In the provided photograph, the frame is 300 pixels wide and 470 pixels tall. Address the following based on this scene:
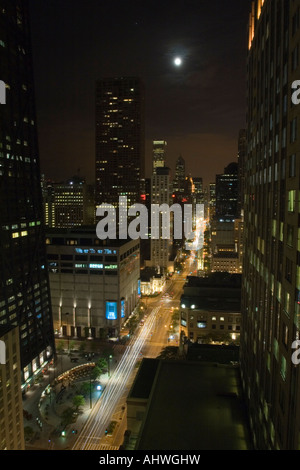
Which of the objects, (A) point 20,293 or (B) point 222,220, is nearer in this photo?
(A) point 20,293

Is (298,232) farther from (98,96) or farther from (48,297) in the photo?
(98,96)

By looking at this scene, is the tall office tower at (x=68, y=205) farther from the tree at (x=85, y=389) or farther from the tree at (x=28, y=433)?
the tree at (x=28, y=433)

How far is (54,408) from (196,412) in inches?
791

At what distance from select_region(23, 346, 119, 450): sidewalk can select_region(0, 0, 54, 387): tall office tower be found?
199 centimetres

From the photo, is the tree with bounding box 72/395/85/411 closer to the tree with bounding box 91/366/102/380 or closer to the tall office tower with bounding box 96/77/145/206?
the tree with bounding box 91/366/102/380

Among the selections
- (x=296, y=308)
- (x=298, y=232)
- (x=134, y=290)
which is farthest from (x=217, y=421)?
(x=134, y=290)

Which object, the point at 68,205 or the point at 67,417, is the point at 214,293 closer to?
the point at 67,417

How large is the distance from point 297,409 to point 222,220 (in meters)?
114

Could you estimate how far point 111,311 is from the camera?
178ft

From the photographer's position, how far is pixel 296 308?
1230 cm

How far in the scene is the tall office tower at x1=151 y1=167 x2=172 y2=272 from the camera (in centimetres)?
10131

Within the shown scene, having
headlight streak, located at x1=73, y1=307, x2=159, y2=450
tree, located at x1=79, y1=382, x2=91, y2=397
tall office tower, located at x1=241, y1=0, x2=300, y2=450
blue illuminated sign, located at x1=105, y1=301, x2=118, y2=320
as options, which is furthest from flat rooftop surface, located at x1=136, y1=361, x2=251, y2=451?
blue illuminated sign, located at x1=105, y1=301, x2=118, y2=320

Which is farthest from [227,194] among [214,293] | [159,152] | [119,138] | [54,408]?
[54,408]

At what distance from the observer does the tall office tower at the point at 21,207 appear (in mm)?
38875
